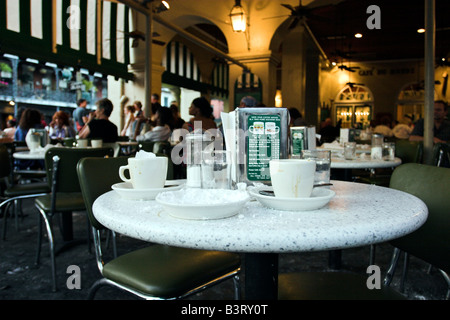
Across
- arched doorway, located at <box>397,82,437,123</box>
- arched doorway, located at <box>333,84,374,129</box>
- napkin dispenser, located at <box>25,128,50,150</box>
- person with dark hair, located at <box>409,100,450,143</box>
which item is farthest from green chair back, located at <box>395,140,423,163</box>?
arched doorway, located at <box>333,84,374,129</box>

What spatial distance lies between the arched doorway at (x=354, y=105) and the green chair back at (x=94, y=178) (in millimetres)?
16153

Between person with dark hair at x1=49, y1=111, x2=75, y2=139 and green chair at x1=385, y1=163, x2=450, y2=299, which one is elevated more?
person with dark hair at x1=49, y1=111, x2=75, y2=139

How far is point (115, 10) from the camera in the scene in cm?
815

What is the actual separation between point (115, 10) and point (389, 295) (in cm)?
870

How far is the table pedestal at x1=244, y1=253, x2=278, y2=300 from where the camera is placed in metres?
0.88

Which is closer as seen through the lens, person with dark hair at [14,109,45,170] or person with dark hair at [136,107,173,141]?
person with dark hair at [14,109,45,170]

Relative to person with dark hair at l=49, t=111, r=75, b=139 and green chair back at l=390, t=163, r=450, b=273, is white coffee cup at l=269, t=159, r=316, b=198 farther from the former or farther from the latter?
person with dark hair at l=49, t=111, r=75, b=139

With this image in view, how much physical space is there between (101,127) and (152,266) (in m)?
3.40

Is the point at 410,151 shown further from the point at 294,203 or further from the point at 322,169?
the point at 294,203

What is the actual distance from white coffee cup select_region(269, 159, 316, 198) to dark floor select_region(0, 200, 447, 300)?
144 centimetres

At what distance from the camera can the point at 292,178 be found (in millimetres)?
777

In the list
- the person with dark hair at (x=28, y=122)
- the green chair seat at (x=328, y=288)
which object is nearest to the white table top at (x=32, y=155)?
the person with dark hair at (x=28, y=122)
